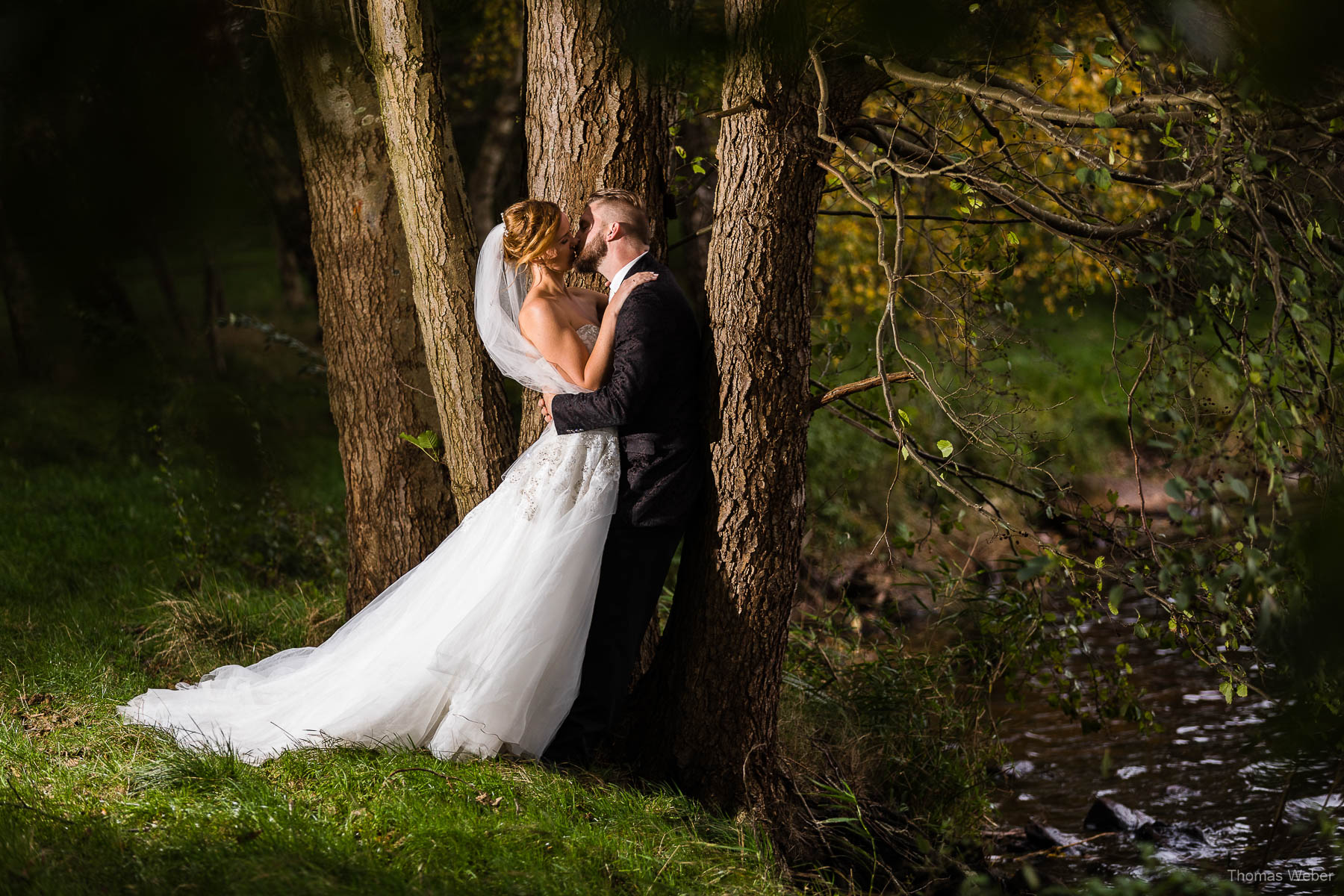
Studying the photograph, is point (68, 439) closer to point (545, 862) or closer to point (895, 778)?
point (545, 862)

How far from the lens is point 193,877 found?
3.02m

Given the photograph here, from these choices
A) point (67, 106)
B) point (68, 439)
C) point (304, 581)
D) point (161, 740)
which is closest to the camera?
point (67, 106)

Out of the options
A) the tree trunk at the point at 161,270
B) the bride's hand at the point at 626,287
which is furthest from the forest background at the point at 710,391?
the bride's hand at the point at 626,287

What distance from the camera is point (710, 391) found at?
3992 millimetres

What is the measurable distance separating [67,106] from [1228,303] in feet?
9.45

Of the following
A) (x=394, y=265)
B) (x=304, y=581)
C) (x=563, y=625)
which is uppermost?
(x=394, y=265)

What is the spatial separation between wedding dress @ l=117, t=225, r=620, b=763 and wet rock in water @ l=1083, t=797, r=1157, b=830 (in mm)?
3534

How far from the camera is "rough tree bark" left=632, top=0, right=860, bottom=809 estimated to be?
381cm

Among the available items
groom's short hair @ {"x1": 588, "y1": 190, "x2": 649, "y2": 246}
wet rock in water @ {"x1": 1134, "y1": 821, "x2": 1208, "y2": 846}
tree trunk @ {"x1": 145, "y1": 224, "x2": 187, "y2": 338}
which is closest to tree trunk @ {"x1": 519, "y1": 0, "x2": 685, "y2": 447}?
groom's short hair @ {"x1": 588, "y1": 190, "x2": 649, "y2": 246}

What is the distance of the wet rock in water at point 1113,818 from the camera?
584 cm

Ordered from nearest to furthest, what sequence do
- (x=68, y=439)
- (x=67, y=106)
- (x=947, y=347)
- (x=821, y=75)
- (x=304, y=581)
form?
(x=67, y=106), (x=821, y=75), (x=947, y=347), (x=68, y=439), (x=304, y=581)

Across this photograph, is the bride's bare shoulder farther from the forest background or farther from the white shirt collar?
the forest background

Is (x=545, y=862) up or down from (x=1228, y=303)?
down

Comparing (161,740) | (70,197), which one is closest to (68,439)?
(161,740)
